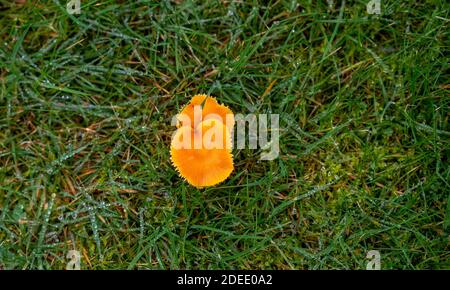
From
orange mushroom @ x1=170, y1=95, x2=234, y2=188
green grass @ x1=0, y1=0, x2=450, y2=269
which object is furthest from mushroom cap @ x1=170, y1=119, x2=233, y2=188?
green grass @ x1=0, y1=0, x2=450, y2=269

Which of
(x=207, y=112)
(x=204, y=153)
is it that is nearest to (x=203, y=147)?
(x=204, y=153)

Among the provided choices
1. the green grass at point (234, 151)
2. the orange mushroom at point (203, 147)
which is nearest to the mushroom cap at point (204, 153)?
the orange mushroom at point (203, 147)

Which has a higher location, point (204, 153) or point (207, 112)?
point (207, 112)

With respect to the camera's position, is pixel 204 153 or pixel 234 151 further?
pixel 234 151

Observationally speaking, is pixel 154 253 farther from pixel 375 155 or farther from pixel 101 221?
pixel 375 155

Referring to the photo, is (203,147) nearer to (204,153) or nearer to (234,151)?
(204,153)

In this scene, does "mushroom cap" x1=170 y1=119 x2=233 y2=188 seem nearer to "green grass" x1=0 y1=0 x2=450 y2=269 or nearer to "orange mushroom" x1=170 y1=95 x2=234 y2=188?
"orange mushroom" x1=170 y1=95 x2=234 y2=188
